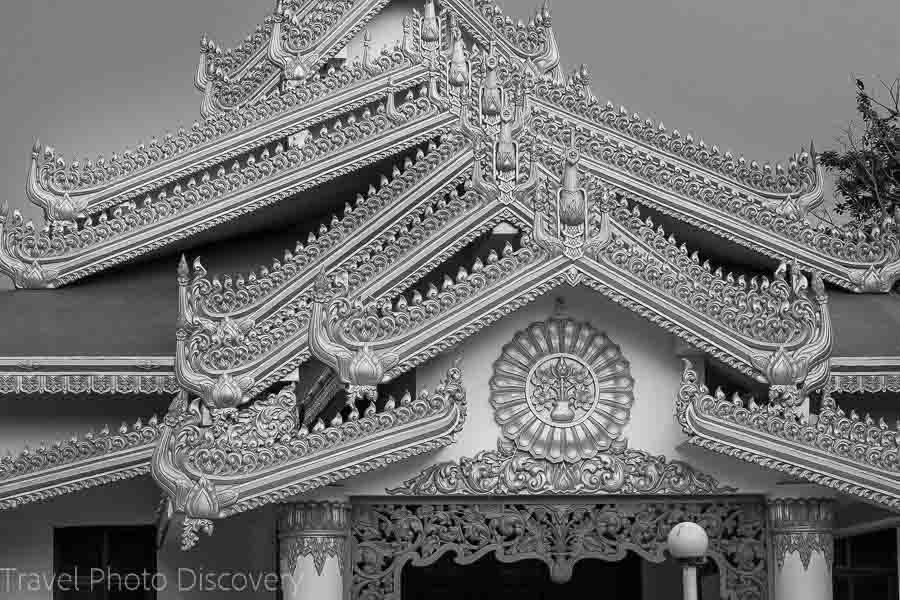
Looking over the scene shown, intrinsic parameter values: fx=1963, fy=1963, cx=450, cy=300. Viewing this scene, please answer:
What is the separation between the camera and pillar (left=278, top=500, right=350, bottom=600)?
1179 centimetres

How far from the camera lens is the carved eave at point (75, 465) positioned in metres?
13.9

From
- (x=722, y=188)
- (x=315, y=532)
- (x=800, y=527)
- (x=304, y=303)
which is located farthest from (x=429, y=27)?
(x=800, y=527)

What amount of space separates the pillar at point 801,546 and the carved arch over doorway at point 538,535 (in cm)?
15

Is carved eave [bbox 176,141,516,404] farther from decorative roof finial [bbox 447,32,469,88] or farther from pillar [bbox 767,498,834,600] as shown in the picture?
decorative roof finial [bbox 447,32,469,88]

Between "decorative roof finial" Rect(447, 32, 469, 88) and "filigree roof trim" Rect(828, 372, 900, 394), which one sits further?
"decorative roof finial" Rect(447, 32, 469, 88)

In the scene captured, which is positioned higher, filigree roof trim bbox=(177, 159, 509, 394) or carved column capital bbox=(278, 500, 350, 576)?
filigree roof trim bbox=(177, 159, 509, 394)

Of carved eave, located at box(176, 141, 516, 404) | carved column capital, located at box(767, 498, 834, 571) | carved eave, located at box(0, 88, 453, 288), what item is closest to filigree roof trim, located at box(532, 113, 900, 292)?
carved eave, located at box(0, 88, 453, 288)

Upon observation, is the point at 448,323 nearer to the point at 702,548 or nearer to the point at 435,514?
the point at 435,514

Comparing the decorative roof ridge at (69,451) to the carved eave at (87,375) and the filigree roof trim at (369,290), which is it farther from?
the filigree roof trim at (369,290)

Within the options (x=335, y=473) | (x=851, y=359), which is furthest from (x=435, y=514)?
(x=851, y=359)

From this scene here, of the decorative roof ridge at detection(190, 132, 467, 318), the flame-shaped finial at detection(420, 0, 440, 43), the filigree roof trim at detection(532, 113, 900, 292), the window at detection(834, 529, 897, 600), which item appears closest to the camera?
the decorative roof ridge at detection(190, 132, 467, 318)

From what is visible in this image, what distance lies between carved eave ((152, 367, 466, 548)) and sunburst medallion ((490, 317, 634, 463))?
47cm

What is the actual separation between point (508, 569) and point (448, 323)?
16.5ft

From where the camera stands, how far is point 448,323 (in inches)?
458
